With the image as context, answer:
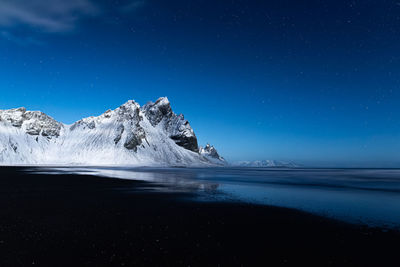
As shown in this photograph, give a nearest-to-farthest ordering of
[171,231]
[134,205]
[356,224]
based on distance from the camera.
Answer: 1. [171,231]
2. [356,224]
3. [134,205]

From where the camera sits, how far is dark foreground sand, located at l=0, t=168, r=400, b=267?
8.25 m

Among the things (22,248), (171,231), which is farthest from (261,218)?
(22,248)

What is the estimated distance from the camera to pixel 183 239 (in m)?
10.3

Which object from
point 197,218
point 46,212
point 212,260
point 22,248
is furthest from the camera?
point 46,212

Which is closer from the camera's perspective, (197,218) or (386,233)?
(386,233)

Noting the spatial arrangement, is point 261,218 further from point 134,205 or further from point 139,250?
point 134,205

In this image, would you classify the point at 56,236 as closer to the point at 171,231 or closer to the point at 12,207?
the point at 171,231

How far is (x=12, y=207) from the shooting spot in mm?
16453

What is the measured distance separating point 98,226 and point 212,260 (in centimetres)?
671

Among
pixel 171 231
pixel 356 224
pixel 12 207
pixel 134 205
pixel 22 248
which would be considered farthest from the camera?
pixel 134 205

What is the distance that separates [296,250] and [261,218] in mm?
5244

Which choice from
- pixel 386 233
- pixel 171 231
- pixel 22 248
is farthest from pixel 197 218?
pixel 386 233

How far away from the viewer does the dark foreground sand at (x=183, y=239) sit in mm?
8250

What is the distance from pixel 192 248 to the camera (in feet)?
30.4
